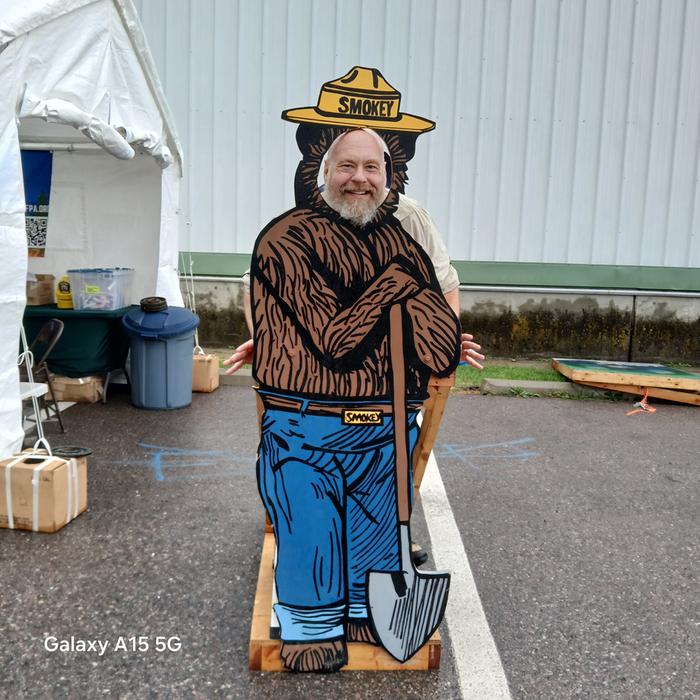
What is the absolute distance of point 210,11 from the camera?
28.3ft

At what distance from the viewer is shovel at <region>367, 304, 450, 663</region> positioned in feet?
8.34

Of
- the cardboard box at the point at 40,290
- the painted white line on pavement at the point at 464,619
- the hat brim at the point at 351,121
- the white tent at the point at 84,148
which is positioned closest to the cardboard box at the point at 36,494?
the white tent at the point at 84,148

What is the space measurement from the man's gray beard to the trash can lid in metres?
4.09

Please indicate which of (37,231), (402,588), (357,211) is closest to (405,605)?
(402,588)

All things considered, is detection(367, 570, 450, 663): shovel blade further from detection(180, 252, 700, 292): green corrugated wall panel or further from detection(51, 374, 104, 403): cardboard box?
detection(180, 252, 700, 292): green corrugated wall panel

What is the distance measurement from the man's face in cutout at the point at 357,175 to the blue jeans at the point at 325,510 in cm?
75

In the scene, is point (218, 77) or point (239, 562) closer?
point (239, 562)

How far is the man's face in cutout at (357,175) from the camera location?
247cm

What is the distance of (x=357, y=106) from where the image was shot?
248cm

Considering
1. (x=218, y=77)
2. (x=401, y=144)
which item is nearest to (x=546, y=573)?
(x=401, y=144)

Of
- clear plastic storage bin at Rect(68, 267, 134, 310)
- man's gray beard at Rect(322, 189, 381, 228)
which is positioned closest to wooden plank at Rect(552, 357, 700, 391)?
clear plastic storage bin at Rect(68, 267, 134, 310)

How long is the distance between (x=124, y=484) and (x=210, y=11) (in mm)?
6543

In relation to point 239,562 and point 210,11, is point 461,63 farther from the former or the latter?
point 239,562

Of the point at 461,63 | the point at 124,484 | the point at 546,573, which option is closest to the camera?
the point at 546,573
